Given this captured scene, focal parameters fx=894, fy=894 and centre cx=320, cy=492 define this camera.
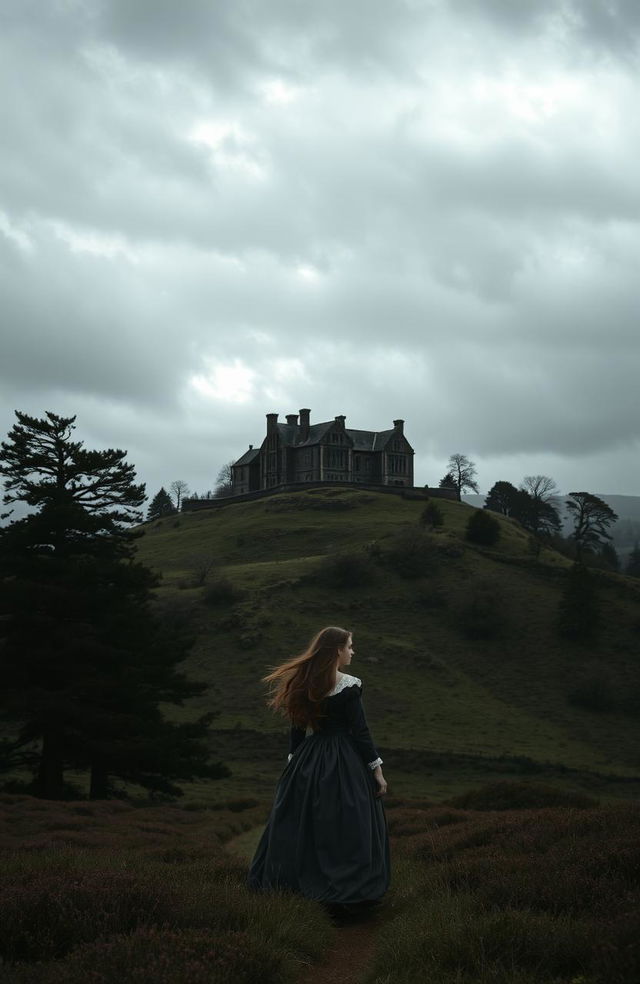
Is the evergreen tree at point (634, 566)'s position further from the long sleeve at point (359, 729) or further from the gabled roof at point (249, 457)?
the long sleeve at point (359, 729)

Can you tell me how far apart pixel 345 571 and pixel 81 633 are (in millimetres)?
49823

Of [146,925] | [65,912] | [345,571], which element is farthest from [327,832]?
[345,571]

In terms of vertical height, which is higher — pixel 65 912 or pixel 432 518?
pixel 432 518

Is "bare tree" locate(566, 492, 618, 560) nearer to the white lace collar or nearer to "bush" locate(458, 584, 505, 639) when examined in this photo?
"bush" locate(458, 584, 505, 639)

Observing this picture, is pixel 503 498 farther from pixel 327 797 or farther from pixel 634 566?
pixel 327 797

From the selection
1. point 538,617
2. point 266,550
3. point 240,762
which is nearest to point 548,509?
point 266,550

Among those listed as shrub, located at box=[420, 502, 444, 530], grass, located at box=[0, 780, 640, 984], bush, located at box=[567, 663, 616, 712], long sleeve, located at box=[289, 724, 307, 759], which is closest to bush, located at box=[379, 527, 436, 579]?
shrub, located at box=[420, 502, 444, 530]

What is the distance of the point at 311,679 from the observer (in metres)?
8.77

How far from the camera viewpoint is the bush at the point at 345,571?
75125 millimetres

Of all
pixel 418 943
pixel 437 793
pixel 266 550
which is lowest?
pixel 437 793

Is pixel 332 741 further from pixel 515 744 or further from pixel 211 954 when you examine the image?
pixel 515 744

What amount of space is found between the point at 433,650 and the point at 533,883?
58540 millimetres

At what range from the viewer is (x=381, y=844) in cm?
867

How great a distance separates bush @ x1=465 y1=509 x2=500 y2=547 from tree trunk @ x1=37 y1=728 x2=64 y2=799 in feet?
213
